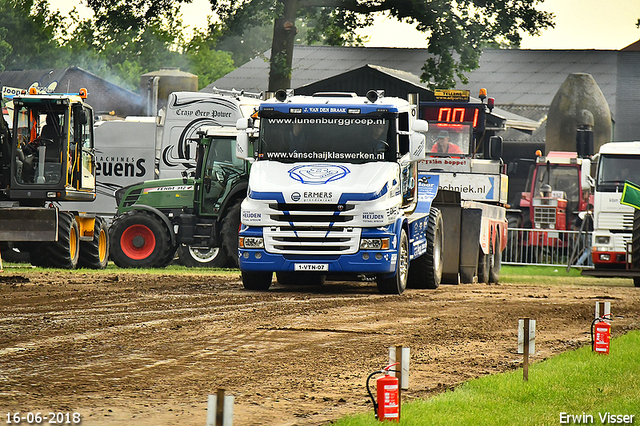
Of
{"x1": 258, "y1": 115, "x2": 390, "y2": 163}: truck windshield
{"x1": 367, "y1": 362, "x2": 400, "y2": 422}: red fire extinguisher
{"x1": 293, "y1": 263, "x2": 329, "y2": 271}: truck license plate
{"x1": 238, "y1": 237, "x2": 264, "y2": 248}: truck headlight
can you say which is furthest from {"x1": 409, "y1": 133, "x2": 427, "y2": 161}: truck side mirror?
{"x1": 367, "y1": 362, "x2": 400, "y2": 422}: red fire extinguisher

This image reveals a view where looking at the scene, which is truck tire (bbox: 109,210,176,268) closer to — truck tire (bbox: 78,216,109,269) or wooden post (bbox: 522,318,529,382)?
truck tire (bbox: 78,216,109,269)

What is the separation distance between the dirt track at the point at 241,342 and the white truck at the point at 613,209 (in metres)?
6.17

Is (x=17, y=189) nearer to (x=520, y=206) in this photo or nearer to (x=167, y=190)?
(x=167, y=190)

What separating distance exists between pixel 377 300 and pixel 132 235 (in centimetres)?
917

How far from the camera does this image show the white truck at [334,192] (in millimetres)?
15805

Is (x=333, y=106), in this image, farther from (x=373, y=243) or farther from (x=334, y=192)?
(x=373, y=243)

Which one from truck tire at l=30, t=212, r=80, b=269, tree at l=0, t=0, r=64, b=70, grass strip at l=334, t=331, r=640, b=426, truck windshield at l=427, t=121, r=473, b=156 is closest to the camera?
grass strip at l=334, t=331, r=640, b=426

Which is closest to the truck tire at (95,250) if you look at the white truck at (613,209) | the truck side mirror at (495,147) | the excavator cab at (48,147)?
the excavator cab at (48,147)

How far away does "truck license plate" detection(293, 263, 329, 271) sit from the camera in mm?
15859

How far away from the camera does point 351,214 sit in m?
15.8

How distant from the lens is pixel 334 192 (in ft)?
51.7

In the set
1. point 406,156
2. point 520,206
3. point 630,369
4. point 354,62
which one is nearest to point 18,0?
point 354,62

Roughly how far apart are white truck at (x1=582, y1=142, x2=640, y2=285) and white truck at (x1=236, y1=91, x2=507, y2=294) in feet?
23.4

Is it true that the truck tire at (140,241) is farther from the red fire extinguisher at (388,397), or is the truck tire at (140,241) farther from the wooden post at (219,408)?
the wooden post at (219,408)
